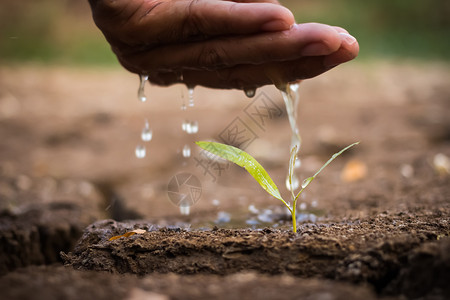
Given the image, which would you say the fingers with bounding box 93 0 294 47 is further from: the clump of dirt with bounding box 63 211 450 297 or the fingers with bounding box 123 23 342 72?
the clump of dirt with bounding box 63 211 450 297

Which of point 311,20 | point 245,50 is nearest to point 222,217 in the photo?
point 245,50

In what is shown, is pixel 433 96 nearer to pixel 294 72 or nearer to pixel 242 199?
pixel 242 199

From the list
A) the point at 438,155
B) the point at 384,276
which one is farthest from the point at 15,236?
the point at 438,155

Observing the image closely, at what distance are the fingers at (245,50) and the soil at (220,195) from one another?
0.62 metres

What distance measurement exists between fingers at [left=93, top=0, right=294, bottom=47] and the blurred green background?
20.2ft

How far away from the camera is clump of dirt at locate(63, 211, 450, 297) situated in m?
1.10

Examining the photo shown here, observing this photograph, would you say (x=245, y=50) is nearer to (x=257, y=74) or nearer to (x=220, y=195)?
(x=257, y=74)

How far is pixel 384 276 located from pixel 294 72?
0.81 meters

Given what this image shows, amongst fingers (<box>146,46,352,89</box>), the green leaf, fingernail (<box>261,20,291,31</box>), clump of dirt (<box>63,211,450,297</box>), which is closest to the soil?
clump of dirt (<box>63,211,450,297</box>)

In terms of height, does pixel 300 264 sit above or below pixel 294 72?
below

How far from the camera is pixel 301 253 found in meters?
1.22

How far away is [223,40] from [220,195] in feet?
4.47

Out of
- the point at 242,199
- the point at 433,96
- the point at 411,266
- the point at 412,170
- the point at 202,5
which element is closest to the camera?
the point at 411,266

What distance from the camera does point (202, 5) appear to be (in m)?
1.55
